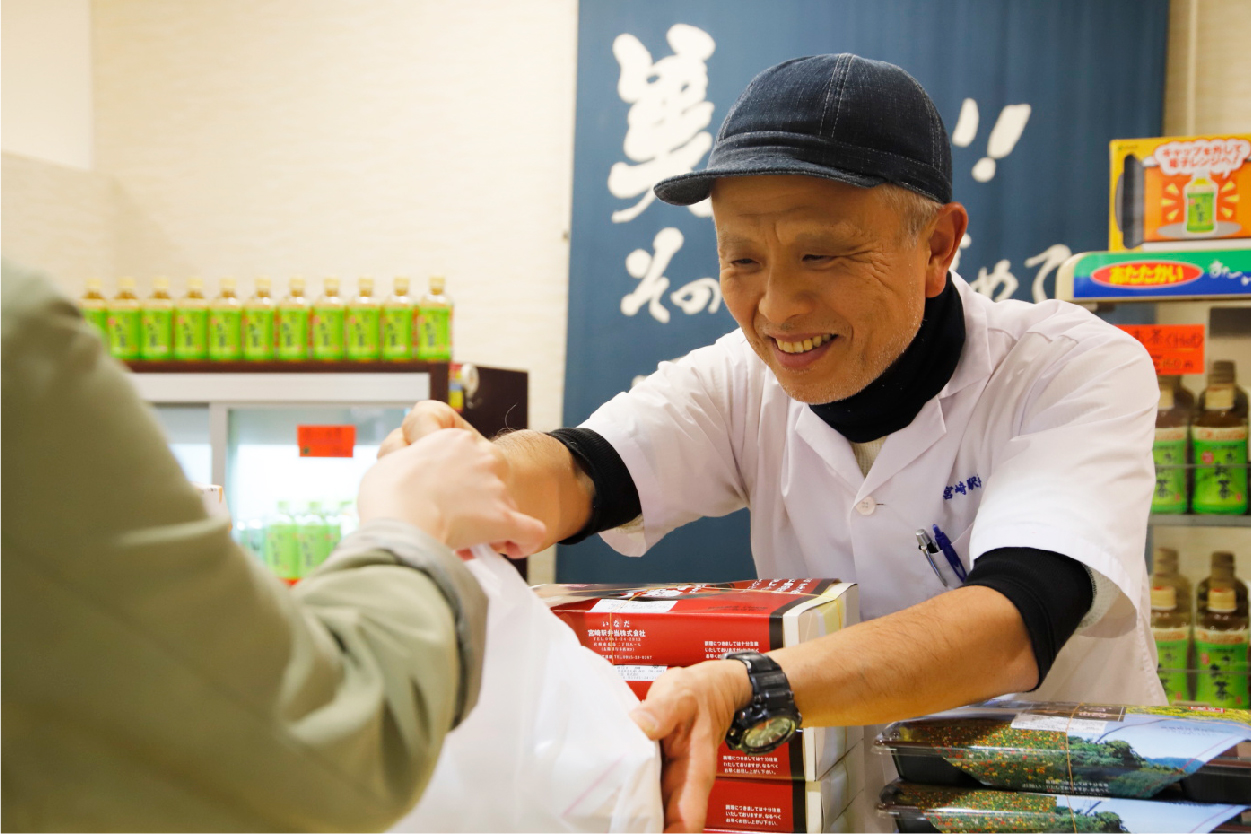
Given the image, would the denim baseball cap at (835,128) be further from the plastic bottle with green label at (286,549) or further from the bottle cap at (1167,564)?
the plastic bottle with green label at (286,549)

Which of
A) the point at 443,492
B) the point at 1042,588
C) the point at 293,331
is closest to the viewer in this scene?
the point at 443,492

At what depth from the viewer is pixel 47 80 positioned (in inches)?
165

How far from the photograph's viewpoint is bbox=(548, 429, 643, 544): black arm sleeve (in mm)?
1533

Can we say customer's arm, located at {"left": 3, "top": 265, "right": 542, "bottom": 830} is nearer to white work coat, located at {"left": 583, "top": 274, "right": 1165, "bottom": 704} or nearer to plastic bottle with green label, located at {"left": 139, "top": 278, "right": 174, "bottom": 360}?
white work coat, located at {"left": 583, "top": 274, "right": 1165, "bottom": 704}

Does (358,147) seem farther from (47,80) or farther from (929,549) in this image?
(929,549)

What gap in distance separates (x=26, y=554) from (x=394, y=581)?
0.60 feet

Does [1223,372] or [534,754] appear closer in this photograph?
[534,754]

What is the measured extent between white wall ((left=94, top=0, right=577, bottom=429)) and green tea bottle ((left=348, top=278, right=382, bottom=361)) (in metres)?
0.72

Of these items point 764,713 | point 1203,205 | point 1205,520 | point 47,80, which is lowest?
point 1205,520

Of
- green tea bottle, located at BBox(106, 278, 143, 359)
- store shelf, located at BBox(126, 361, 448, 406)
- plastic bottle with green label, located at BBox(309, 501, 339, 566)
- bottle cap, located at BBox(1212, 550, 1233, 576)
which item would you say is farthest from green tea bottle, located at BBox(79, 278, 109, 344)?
bottle cap, located at BBox(1212, 550, 1233, 576)

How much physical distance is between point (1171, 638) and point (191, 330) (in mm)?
3274

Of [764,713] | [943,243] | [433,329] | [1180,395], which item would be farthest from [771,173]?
[433,329]

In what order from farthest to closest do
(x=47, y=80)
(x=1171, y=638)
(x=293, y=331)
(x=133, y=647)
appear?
(x=47, y=80), (x=293, y=331), (x=1171, y=638), (x=133, y=647)

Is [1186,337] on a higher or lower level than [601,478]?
higher
